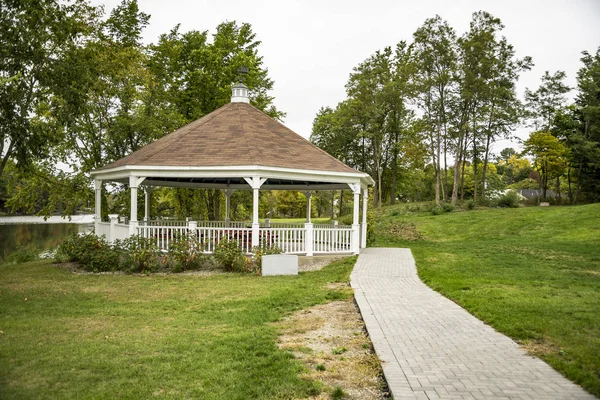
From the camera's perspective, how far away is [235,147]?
1514cm

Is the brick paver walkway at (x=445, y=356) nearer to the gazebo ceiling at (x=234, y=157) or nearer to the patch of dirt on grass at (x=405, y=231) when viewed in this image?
the gazebo ceiling at (x=234, y=157)

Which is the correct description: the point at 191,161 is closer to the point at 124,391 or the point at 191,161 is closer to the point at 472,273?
the point at 472,273

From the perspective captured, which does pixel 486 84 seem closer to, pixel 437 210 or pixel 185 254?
pixel 437 210

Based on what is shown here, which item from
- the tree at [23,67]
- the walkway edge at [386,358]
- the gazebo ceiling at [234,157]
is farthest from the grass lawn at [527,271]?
the tree at [23,67]

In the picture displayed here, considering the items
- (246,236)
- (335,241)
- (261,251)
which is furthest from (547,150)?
(261,251)

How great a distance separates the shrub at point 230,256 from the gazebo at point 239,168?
0.32 m

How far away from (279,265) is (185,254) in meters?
2.90

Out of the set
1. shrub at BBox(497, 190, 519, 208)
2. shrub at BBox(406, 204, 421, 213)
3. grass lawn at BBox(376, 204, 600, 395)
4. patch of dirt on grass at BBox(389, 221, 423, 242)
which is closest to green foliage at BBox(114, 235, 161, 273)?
grass lawn at BBox(376, 204, 600, 395)

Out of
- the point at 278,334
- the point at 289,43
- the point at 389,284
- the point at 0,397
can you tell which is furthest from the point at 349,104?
the point at 0,397

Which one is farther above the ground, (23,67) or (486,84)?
(486,84)

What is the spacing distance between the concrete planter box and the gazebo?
1.11 metres

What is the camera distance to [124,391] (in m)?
4.56

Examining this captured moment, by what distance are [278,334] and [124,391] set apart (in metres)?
2.58

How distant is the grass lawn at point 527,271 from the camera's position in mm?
6188
